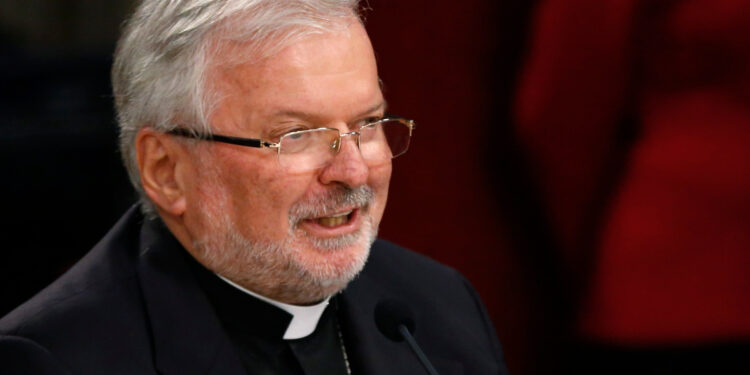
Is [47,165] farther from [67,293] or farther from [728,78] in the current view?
Answer: [728,78]

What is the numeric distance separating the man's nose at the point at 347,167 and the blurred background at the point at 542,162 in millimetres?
1207

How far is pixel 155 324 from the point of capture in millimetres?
1930

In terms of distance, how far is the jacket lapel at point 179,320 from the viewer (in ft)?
6.28

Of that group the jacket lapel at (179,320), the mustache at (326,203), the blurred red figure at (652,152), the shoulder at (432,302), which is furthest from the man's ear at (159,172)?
the blurred red figure at (652,152)

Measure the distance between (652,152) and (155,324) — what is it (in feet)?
5.44

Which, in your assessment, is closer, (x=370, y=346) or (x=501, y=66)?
(x=370, y=346)

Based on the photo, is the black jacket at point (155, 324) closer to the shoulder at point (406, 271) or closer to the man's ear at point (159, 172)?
the shoulder at point (406, 271)

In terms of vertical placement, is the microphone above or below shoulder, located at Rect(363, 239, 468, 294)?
above

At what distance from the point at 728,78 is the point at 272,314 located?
1.55 meters

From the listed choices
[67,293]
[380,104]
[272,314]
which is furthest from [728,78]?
[67,293]

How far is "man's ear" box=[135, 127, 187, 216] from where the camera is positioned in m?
1.97

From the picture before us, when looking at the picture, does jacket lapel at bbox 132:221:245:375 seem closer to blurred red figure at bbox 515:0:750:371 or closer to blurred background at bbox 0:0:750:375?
blurred background at bbox 0:0:750:375

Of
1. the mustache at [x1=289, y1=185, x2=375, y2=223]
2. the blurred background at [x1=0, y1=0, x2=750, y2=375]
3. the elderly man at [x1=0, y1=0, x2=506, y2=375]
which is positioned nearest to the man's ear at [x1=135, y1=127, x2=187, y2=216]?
the elderly man at [x1=0, y1=0, x2=506, y2=375]

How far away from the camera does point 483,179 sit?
10.4ft
